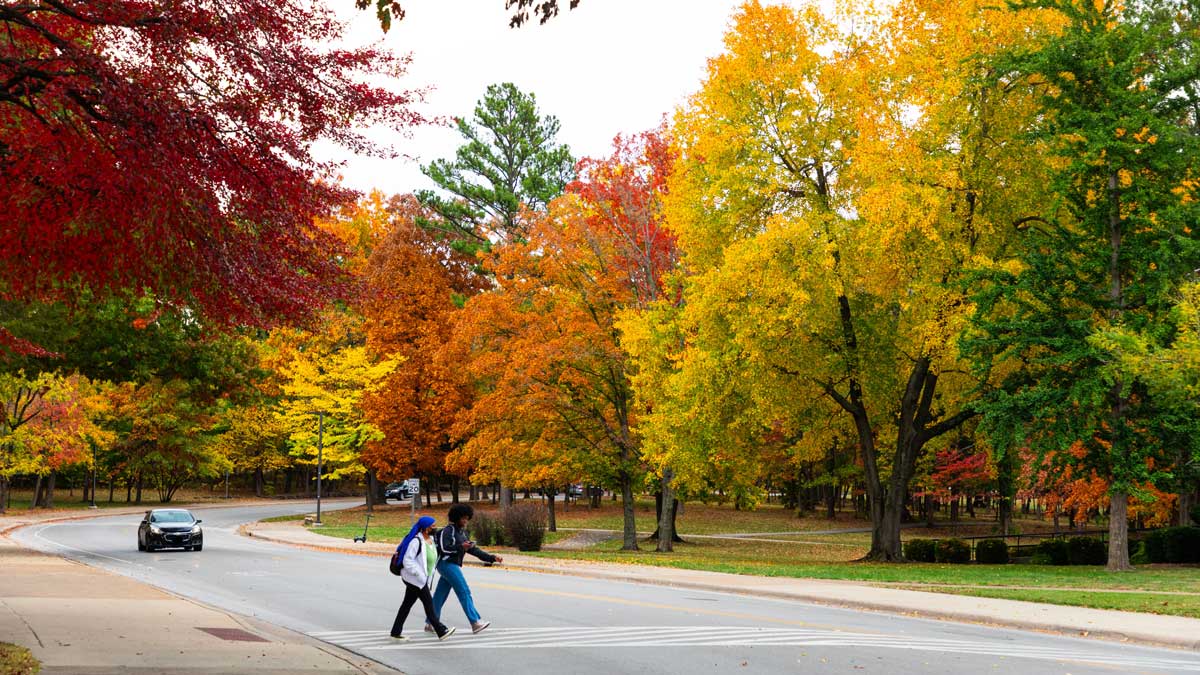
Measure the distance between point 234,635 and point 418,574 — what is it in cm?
220

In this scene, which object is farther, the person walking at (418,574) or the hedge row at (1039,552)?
the hedge row at (1039,552)

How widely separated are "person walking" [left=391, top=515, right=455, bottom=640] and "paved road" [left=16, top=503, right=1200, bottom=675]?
0.61 feet

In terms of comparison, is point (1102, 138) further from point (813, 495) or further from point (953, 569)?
point (813, 495)

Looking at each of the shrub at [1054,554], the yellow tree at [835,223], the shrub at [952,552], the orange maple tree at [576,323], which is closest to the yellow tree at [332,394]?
the orange maple tree at [576,323]

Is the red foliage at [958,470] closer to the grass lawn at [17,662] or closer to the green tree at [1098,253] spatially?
the green tree at [1098,253]

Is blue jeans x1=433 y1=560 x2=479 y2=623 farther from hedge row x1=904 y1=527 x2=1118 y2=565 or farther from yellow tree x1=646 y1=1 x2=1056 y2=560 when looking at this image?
hedge row x1=904 y1=527 x2=1118 y2=565

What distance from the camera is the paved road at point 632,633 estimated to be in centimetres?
1055

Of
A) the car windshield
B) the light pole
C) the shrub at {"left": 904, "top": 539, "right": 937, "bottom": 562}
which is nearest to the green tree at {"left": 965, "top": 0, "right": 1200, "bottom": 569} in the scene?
the shrub at {"left": 904, "top": 539, "right": 937, "bottom": 562}

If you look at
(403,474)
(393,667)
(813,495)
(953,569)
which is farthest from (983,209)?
(813,495)

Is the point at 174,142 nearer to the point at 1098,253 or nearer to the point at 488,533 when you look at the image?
the point at 1098,253

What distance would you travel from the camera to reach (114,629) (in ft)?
39.6

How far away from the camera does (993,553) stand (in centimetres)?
3123

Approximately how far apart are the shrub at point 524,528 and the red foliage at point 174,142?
23219mm

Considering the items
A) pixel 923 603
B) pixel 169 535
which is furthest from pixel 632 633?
pixel 169 535
